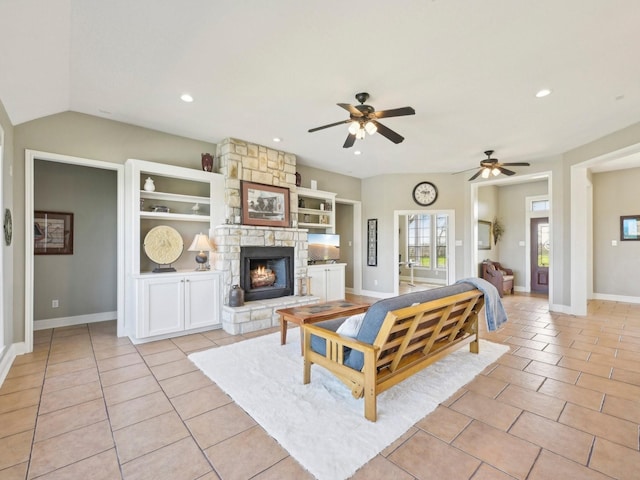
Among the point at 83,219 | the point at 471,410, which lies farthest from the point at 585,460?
the point at 83,219

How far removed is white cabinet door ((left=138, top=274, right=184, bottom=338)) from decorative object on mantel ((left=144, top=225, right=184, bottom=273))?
29 cm

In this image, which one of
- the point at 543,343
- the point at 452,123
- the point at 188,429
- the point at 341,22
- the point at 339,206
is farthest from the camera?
the point at 339,206

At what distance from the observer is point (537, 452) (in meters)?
1.84

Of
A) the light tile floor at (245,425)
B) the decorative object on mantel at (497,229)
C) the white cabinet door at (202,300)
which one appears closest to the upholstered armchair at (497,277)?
the decorative object on mantel at (497,229)

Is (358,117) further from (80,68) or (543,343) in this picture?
(543,343)

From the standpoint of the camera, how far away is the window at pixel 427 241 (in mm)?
9695

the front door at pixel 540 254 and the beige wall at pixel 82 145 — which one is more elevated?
the beige wall at pixel 82 145

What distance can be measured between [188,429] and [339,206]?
21.3 ft

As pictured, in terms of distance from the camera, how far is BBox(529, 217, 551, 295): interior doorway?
766 cm

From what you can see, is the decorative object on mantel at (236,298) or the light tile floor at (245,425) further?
the decorative object on mantel at (236,298)

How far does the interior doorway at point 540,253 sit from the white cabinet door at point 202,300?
7.75 m

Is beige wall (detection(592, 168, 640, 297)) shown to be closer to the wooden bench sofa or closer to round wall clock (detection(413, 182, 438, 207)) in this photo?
round wall clock (detection(413, 182, 438, 207))

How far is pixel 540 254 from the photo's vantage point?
772cm

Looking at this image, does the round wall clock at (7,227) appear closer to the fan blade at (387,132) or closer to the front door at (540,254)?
the fan blade at (387,132)
